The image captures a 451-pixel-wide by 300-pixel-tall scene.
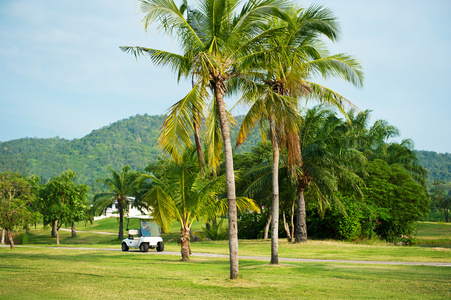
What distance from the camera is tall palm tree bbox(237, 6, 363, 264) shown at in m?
11.7

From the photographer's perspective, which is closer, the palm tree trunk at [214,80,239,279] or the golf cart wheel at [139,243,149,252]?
the palm tree trunk at [214,80,239,279]

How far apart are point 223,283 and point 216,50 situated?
6124 mm

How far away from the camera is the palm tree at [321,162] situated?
84.5 feet

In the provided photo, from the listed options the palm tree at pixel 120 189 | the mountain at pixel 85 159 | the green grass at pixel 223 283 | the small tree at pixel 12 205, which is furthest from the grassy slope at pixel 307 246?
the mountain at pixel 85 159

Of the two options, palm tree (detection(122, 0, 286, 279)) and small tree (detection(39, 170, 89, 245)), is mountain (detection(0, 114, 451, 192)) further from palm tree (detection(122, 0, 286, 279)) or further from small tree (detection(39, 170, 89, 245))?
palm tree (detection(122, 0, 286, 279))

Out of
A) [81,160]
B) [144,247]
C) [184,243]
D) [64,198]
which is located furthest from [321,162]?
[81,160]

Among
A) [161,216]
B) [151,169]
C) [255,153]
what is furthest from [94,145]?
[161,216]

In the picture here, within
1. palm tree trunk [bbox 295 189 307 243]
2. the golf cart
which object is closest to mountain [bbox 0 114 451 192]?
palm tree trunk [bbox 295 189 307 243]

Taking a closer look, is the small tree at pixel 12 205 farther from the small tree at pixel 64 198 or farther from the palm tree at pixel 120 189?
the palm tree at pixel 120 189

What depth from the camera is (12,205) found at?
81.4ft

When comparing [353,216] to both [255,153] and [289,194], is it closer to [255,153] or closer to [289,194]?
[289,194]

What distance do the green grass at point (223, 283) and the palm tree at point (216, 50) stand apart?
4.12 feet

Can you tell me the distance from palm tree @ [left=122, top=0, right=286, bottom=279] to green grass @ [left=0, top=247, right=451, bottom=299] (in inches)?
49.4

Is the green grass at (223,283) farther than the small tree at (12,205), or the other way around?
the small tree at (12,205)
